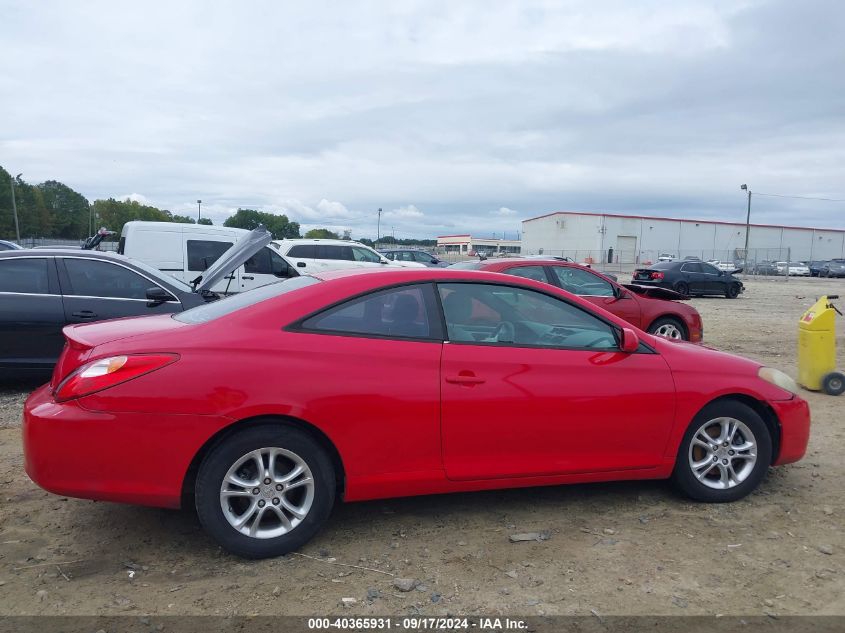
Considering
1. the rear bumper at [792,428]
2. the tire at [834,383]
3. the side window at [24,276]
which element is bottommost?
the tire at [834,383]

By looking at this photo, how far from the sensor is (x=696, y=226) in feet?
255

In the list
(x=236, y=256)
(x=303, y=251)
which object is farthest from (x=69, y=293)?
(x=303, y=251)

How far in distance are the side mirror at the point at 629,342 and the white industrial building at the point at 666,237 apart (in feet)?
216

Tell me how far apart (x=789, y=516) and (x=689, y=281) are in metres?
22.7

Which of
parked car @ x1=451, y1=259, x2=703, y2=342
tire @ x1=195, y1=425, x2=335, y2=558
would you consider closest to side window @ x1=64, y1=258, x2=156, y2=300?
parked car @ x1=451, y1=259, x2=703, y2=342

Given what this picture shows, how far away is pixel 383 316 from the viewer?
3.71 meters

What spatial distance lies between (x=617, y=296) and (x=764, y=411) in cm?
511

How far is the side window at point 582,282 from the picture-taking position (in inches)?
353

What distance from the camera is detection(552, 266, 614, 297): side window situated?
8961 millimetres

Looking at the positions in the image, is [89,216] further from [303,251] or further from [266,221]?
[303,251]

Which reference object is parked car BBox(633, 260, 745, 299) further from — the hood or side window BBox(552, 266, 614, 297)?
the hood

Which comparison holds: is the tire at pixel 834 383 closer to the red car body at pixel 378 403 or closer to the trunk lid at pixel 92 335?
the red car body at pixel 378 403

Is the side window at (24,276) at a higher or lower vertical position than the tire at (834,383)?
higher

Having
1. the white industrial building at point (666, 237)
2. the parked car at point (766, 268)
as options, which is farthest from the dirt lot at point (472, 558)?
the white industrial building at point (666, 237)
